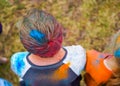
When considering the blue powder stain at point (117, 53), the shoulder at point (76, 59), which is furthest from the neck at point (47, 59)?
the blue powder stain at point (117, 53)

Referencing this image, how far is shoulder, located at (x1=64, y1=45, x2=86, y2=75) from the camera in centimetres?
172

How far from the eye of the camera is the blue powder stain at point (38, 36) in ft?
5.00

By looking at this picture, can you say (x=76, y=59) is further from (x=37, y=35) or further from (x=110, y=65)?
(x=37, y=35)

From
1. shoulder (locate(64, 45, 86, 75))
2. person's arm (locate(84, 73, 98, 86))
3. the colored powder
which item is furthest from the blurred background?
the colored powder

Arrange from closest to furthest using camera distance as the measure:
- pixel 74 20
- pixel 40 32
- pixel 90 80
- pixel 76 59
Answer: pixel 40 32 → pixel 76 59 → pixel 90 80 → pixel 74 20

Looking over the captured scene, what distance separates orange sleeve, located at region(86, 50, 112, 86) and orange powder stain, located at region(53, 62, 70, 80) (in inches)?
6.1

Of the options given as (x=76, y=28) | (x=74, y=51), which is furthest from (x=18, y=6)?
(x=74, y=51)

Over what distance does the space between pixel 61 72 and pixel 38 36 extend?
10.9 inches

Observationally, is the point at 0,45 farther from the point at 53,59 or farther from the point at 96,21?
the point at 53,59

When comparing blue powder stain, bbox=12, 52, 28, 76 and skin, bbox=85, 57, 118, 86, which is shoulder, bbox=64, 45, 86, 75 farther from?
blue powder stain, bbox=12, 52, 28, 76

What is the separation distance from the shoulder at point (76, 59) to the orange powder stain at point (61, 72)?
27mm

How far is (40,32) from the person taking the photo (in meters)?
1.52

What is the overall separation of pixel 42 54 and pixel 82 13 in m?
1.50

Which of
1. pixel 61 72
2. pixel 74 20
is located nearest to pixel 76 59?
pixel 61 72
